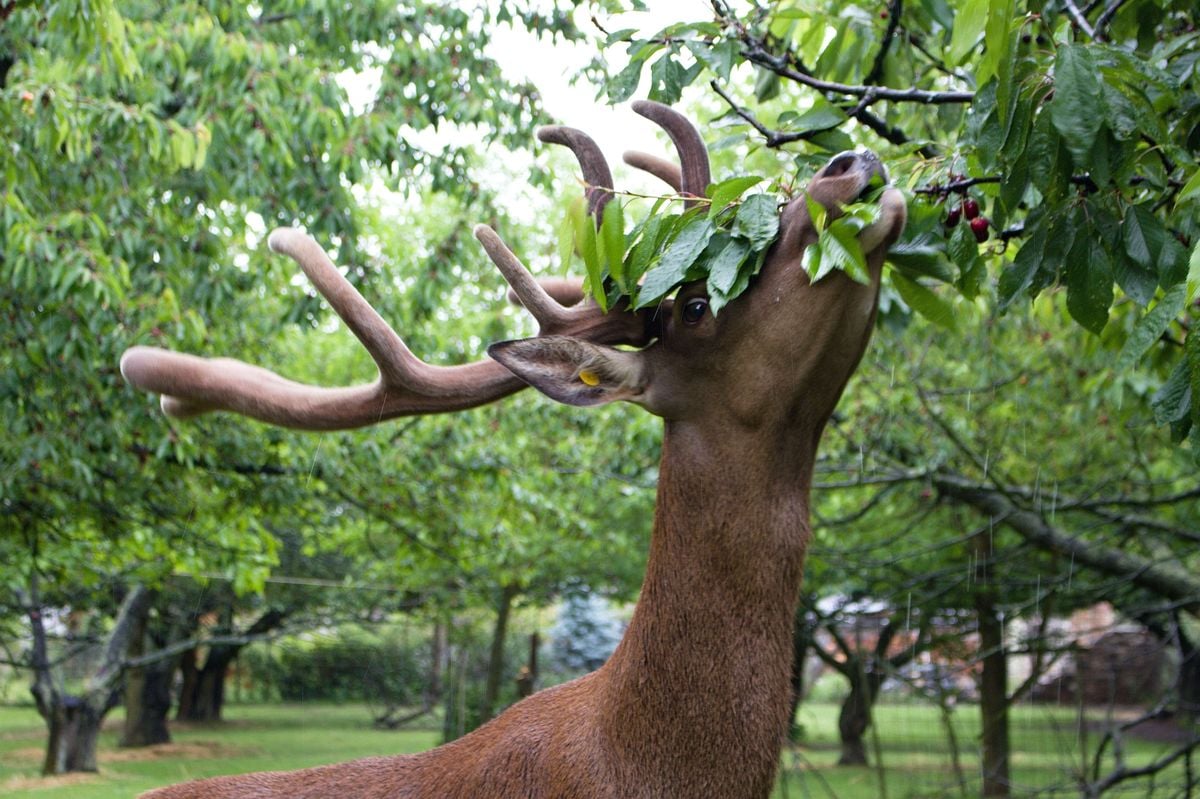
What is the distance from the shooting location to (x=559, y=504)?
1070 cm

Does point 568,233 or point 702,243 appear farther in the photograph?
point 568,233

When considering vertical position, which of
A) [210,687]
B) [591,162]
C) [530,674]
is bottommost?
[210,687]

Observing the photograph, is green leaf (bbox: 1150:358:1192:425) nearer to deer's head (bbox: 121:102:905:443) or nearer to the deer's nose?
deer's head (bbox: 121:102:905:443)

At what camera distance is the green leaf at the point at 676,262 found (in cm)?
223

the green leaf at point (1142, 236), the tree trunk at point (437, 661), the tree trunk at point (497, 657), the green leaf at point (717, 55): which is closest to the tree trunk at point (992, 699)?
the tree trunk at point (497, 657)

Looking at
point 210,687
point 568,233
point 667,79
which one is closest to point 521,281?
point 568,233

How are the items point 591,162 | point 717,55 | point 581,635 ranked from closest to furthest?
point 591,162 < point 717,55 < point 581,635

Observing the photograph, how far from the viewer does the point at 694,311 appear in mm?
2363

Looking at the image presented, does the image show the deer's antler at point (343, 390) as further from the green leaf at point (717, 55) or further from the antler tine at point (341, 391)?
the green leaf at point (717, 55)

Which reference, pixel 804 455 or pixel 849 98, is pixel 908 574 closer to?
pixel 849 98

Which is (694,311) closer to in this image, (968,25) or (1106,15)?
(968,25)

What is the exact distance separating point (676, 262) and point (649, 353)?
0.27 meters

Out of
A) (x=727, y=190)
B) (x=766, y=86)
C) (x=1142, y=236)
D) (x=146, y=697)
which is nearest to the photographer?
(x=727, y=190)

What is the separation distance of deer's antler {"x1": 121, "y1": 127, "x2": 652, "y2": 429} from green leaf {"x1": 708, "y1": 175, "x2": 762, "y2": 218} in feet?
1.18
